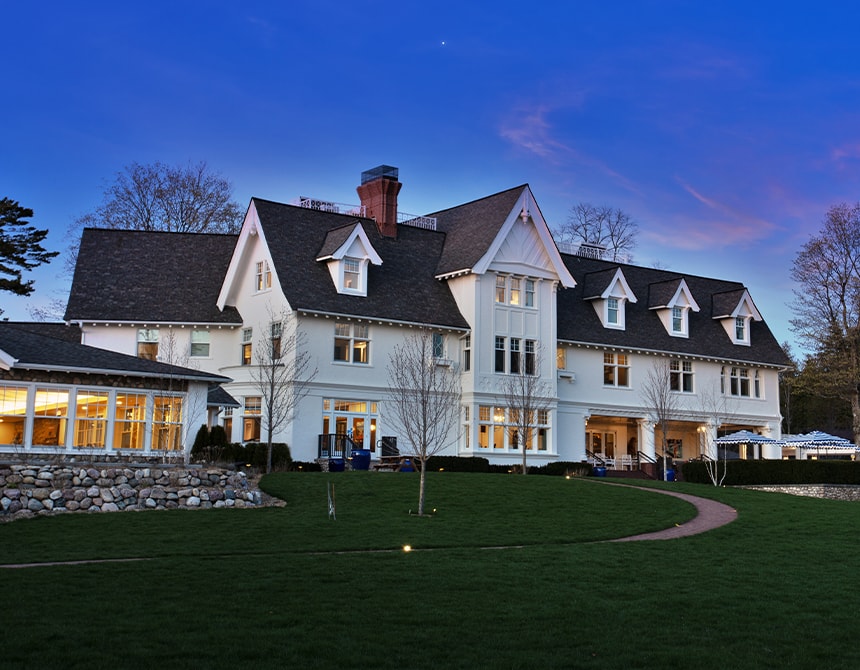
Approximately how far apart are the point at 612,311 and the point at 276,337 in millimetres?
17040

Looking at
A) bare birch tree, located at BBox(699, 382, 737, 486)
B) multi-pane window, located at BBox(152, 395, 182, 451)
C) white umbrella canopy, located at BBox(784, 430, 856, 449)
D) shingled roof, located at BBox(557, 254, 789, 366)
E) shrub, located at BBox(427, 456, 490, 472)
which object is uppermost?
shingled roof, located at BBox(557, 254, 789, 366)

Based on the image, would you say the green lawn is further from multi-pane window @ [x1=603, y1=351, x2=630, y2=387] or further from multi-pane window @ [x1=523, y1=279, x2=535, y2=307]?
multi-pane window @ [x1=603, y1=351, x2=630, y2=387]

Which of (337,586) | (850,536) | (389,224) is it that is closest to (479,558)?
(337,586)

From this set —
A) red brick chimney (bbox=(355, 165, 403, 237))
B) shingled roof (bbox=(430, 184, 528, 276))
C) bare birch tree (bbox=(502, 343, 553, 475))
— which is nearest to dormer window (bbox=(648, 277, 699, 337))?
bare birch tree (bbox=(502, 343, 553, 475))

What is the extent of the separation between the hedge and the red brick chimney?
16026 mm

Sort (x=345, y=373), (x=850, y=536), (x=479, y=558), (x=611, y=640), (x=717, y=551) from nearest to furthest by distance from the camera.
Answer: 1. (x=611, y=640)
2. (x=479, y=558)
3. (x=717, y=551)
4. (x=850, y=536)
5. (x=345, y=373)

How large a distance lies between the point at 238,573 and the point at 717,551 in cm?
939

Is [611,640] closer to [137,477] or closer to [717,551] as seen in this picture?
[717,551]

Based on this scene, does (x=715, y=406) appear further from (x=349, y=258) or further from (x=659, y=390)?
(x=349, y=258)

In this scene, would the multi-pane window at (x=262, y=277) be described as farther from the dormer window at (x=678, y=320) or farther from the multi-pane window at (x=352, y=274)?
the dormer window at (x=678, y=320)

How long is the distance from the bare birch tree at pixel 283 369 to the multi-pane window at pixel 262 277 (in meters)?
1.66

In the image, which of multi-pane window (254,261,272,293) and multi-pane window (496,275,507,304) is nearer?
multi-pane window (254,261,272,293)

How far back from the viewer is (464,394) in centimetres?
3959

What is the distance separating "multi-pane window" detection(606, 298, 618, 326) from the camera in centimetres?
4588
